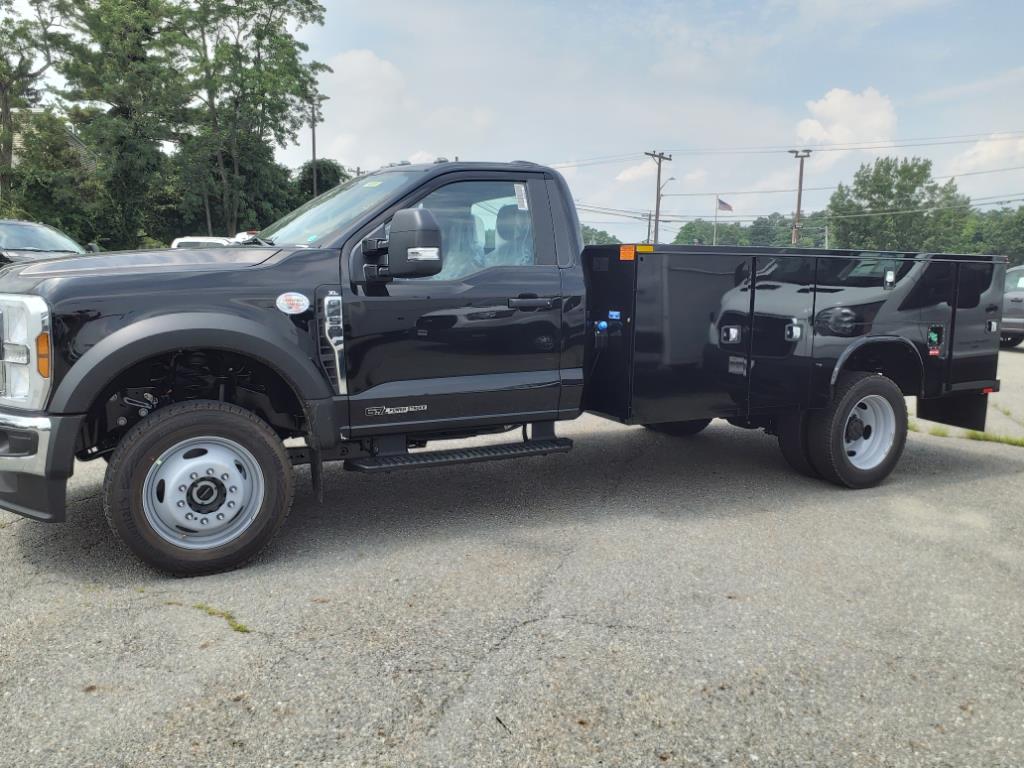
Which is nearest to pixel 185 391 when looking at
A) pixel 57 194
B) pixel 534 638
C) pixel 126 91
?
pixel 534 638

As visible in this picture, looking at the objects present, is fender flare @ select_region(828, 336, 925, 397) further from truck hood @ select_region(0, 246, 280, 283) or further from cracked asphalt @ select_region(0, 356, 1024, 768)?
truck hood @ select_region(0, 246, 280, 283)

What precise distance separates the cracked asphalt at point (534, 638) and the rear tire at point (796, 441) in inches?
20.9

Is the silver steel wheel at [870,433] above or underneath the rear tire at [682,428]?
above

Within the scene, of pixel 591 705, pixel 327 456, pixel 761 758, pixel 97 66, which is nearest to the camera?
pixel 761 758

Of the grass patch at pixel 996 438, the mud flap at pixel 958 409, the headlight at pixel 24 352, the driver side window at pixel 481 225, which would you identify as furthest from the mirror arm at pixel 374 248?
the grass patch at pixel 996 438

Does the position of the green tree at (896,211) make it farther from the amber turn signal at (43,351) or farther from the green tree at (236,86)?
the amber turn signal at (43,351)

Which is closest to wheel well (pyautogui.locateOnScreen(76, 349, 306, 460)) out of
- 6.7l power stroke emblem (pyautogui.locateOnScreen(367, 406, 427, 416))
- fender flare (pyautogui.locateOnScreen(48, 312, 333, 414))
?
fender flare (pyautogui.locateOnScreen(48, 312, 333, 414))

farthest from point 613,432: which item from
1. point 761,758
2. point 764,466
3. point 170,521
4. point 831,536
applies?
point 761,758

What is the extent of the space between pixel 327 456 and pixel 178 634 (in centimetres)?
130

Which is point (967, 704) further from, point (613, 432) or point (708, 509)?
point (613, 432)

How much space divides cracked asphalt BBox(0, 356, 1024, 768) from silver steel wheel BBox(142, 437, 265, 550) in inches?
9.2

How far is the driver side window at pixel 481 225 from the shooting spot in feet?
14.8

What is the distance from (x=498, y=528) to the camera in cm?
468

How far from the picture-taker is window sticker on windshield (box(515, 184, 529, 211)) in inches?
188
